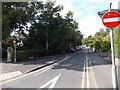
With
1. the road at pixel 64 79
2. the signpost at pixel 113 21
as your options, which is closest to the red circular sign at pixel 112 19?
the signpost at pixel 113 21

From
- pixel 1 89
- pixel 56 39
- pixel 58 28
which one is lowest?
pixel 1 89

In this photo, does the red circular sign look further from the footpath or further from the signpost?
the footpath

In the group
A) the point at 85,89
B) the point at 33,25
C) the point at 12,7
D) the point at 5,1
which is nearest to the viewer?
the point at 85,89

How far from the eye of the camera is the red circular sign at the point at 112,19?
165 inches

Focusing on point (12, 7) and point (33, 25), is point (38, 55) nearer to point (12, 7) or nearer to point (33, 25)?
point (33, 25)

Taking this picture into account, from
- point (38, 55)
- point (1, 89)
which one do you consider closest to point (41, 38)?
point (38, 55)

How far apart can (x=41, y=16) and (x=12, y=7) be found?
Answer: 824cm

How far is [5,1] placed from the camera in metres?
13.1

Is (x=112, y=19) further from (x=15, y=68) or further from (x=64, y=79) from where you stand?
(x=15, y=68)

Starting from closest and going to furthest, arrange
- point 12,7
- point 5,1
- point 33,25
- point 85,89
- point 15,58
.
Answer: point 85,89, point 5,1, point 15,58, point 12,7, point 33,25

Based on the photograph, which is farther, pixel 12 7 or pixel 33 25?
pixel 33 25

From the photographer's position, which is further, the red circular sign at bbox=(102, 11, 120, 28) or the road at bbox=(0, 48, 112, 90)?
the road at bbox=(0, 48, 112, 90)

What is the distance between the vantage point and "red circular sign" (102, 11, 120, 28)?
4179 millimetres

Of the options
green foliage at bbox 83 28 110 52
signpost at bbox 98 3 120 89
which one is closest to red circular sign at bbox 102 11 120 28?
signpost at bbox 98 3 120 89
